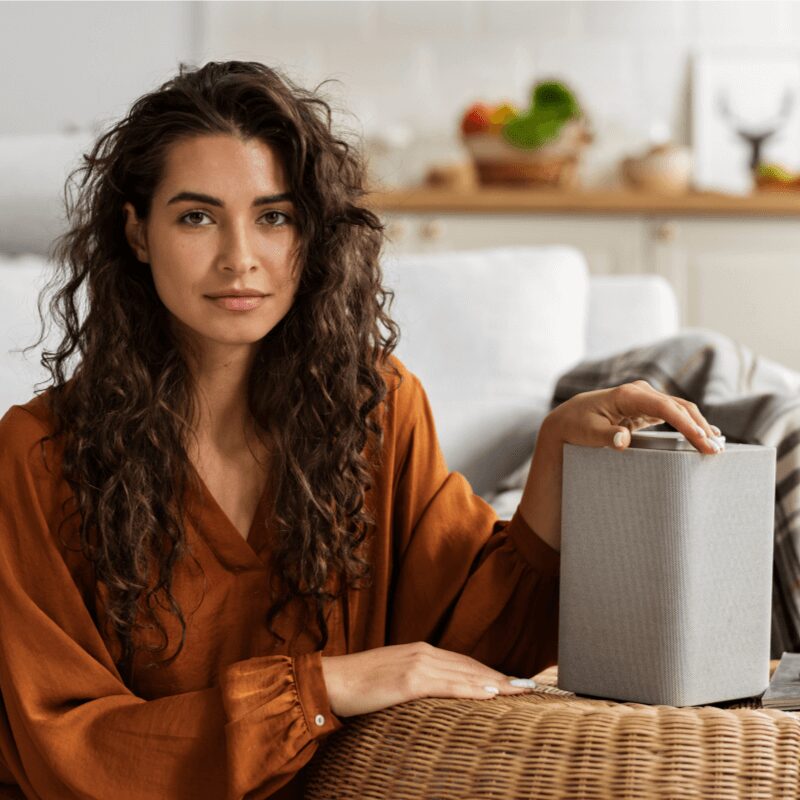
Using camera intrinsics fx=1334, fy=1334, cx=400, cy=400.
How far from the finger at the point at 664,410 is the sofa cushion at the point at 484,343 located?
78 cm

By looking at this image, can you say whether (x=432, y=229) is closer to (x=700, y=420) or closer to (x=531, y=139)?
(x=531, y=139)

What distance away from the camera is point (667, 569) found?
1097 millimetres

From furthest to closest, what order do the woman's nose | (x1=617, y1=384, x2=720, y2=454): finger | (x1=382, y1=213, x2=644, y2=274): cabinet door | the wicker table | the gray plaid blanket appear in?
(x1=382, y1=213, x2=644, y2=274): cabinet door < the gray plaid blanket < the woman's nose < (x1=617, y1=384, x2=720, y2=454): finger < the wicker table

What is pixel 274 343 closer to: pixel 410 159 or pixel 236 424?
pixel 236 424

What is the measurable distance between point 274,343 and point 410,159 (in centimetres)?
322

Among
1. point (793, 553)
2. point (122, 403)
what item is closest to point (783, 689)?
point (793, 553)

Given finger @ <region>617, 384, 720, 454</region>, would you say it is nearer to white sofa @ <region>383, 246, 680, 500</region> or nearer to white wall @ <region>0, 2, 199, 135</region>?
white sofa @ <region>383, 246, 680, 500</region>

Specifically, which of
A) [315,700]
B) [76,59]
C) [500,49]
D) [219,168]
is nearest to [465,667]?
[315,700]

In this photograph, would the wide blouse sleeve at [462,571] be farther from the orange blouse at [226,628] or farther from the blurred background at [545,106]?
the blurred background at [545,106]

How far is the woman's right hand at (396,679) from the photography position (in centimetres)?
113

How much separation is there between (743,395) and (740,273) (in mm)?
2493

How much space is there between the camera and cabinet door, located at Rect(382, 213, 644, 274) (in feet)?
13.2

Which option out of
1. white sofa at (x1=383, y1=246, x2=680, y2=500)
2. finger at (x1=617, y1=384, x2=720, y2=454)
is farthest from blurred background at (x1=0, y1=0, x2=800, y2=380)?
finger at (x1=617, y1=384, x2=720, y2=454)

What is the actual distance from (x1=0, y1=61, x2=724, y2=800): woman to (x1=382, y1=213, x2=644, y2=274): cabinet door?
265cm
